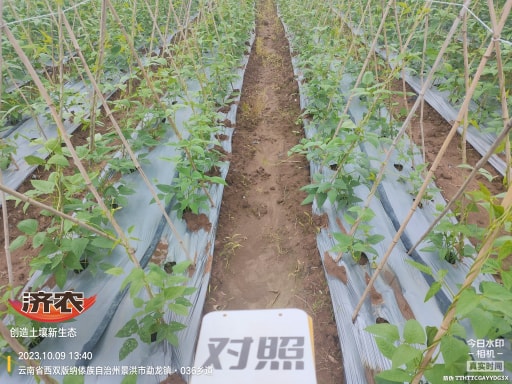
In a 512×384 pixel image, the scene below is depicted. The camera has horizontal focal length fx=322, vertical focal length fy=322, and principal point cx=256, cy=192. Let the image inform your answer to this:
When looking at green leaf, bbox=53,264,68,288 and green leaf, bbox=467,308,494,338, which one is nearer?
green leaf, bbox=467,308,494,338

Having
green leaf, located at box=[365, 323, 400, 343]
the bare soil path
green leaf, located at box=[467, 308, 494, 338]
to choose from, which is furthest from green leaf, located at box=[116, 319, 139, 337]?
green leaf, located at box=[467, 308, 494, 338]

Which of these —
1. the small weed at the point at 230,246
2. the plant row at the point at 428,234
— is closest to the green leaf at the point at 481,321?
the plant row at the point at 428,234

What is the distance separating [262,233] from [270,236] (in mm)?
78

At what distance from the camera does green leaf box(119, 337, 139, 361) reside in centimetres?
157

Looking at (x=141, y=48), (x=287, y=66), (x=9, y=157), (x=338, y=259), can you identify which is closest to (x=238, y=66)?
(x=287, y=66)

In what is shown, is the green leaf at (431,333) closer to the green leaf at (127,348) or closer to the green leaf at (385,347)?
the green leaf at (385,347)

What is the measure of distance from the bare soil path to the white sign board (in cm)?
89

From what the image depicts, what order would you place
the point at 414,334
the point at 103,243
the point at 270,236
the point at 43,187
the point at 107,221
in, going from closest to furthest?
the point at 414,334 < the point at 43,187 < the point at 103,243 < the point at 107,221 < the point at 270,236

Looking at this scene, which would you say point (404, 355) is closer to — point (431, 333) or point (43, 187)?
point (431, 333)

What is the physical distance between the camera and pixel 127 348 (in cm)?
158

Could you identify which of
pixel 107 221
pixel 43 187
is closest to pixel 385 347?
pixel 43 187

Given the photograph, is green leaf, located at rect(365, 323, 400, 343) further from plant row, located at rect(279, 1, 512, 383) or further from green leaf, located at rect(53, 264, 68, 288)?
green leaf, located at rect(53, 264, 68, 288)

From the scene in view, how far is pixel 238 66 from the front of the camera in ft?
17.2

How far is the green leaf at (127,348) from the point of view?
5.15ft
